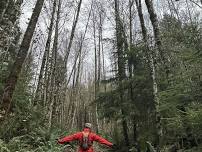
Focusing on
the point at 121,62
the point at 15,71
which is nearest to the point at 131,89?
the point at 121,62

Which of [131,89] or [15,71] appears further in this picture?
[131,89]

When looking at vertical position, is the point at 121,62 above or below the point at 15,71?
above

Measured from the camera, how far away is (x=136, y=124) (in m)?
18.7

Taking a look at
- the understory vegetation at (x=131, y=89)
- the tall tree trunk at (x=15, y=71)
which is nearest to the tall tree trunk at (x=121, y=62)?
the understory vegetation at (x=131, y=89)

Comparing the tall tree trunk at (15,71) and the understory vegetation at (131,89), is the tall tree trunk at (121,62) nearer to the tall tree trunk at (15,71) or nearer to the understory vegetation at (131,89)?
the understory vegetation at (131,89)

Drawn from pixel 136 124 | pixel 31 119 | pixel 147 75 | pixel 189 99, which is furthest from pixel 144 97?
pixel 189 99

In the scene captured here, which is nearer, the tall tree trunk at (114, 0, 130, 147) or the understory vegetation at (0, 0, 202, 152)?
the understory vegetation at (0, 0, 202, 152)

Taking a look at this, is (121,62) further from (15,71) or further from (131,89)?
(15,71)

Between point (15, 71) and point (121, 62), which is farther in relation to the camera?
point (121, 62)

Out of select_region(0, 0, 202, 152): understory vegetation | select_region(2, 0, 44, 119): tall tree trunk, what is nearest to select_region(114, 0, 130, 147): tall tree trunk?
select_region(0, 0, 202, 152): understory vegetation

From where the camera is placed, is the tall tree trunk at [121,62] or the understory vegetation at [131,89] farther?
the tall tree trunk at [121,62]

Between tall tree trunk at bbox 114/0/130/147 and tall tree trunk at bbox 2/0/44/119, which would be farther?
tall tree trunk at bbox 114/0/130/147

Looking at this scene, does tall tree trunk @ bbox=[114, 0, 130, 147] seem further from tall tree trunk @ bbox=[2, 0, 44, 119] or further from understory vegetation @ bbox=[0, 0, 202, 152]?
tall tree trunk @ bbox=[2, 0, 44, 119]

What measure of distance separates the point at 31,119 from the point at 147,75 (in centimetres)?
672
